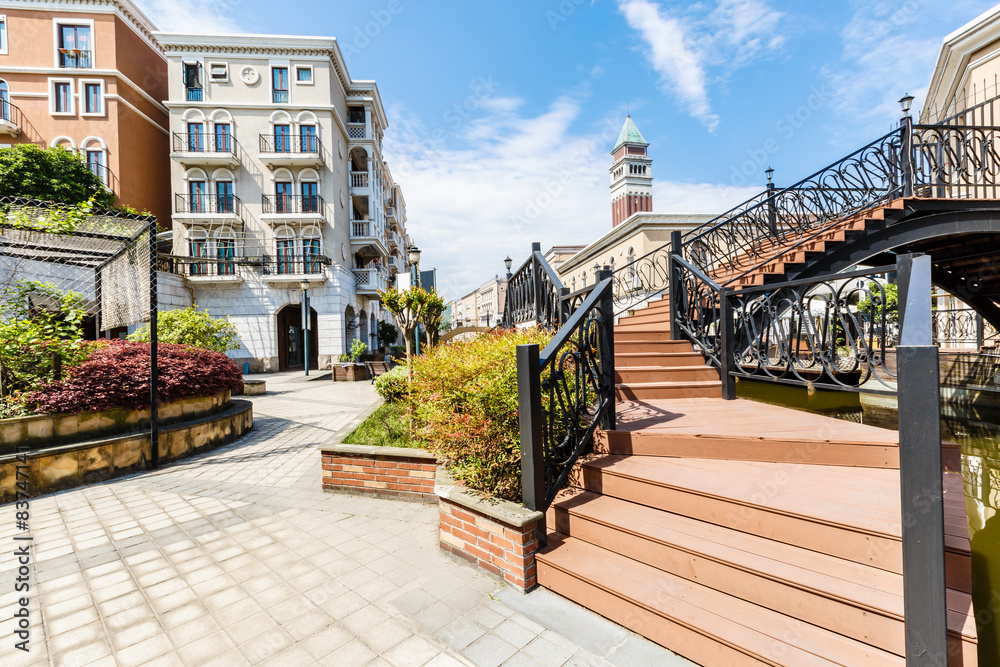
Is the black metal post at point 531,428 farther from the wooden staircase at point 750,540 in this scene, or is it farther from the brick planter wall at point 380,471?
the brick planter wall at point 380,471

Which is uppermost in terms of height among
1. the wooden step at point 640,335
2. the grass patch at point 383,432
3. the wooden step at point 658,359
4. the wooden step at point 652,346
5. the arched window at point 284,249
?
the arched window at point 284,249

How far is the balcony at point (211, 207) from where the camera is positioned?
20.8 metres

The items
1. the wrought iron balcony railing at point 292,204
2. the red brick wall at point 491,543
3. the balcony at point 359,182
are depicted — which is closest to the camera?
the red brick wall at point 491,543

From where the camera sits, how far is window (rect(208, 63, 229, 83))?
2108 centimetres

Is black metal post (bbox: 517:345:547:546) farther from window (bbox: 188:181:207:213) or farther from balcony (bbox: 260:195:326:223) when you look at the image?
window (bbox: 188:181:207:213)

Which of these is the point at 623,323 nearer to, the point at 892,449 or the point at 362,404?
the point at 892,449

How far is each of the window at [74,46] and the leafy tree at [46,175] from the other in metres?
4.62

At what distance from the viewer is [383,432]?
5.14 m

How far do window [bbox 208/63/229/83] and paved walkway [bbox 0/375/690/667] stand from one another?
24.3 metres

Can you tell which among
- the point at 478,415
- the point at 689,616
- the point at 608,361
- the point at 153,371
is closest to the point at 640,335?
the point at 608,361

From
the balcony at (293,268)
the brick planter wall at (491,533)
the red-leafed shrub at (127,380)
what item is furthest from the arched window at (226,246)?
the brick planter wall at (491,533)

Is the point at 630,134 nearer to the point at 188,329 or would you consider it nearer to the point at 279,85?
the point at 279,85

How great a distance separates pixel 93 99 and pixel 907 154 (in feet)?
100

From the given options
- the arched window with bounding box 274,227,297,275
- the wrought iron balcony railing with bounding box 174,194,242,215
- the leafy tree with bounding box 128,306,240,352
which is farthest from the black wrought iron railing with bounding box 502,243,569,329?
the wrought iron balcony railing with bounding box 174,194,242,215
